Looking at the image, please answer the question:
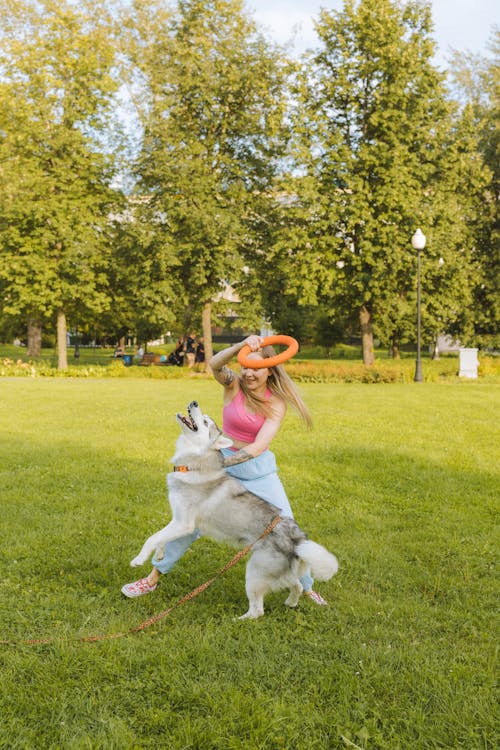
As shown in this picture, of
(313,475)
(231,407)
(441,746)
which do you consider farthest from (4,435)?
(441,746)

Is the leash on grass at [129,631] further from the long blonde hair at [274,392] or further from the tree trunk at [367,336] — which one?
the tree trunk at [367,336]

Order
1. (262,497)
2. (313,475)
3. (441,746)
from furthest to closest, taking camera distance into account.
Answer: (313,475), (262,497), (441,746)

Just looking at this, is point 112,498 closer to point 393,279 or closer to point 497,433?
point 497,433

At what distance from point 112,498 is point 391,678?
15.4 feet

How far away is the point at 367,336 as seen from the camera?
1153 inches

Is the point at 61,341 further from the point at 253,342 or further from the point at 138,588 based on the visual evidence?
the point at 253,342

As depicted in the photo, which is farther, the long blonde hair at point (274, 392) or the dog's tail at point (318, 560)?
the long blonde hair at point (274, 392)

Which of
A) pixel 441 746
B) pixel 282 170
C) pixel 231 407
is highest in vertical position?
pixel 282 170

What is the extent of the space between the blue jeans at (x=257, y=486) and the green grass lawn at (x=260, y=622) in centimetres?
35

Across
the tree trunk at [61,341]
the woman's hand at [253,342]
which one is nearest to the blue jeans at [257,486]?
the woman's hand at [253,342]

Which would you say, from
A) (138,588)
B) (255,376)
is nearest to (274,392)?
(255,376)

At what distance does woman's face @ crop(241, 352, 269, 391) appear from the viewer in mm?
4766

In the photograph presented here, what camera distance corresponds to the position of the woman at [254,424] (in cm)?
482

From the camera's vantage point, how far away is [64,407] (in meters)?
16.0
